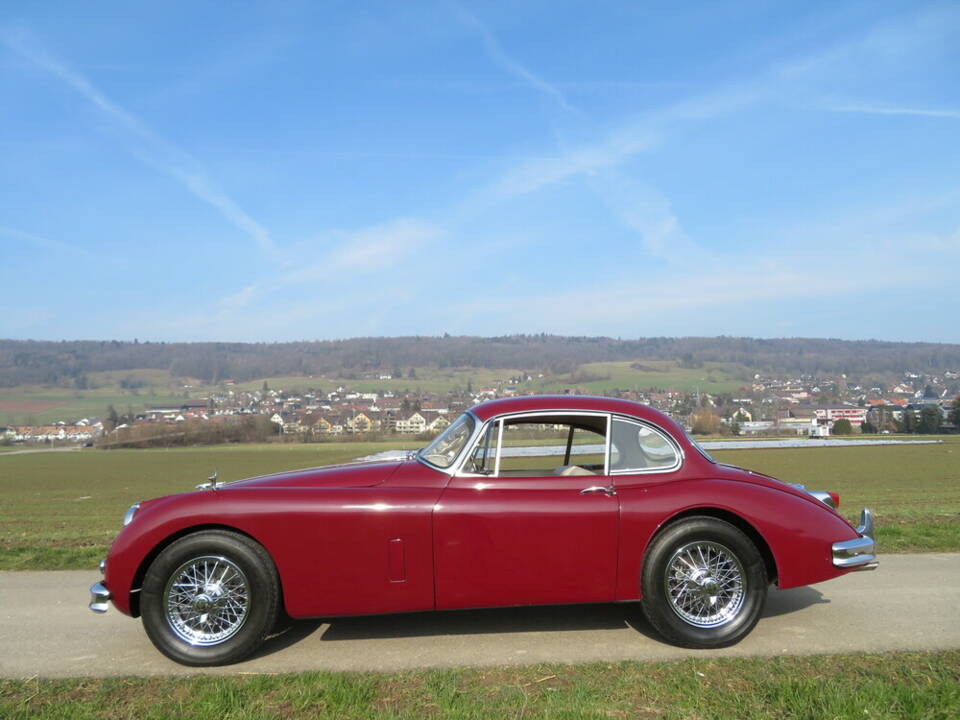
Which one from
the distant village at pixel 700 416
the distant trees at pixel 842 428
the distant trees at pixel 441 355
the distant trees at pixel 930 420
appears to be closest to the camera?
the distant village at pixel 700 416

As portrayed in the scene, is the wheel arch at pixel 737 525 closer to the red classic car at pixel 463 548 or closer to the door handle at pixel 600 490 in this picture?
the red classic car at pixel 463 548

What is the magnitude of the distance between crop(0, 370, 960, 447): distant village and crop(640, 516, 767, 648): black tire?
141 feet

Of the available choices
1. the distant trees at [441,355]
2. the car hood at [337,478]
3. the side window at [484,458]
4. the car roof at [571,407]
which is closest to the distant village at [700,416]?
the distant trees at [441,355]

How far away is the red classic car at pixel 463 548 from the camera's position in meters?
4.40

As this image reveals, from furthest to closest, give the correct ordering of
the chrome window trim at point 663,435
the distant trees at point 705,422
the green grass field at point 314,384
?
1. the green grass field at point 314,384
2. the distant trees at point 705,422
3. the chrome window trim at point 663,435

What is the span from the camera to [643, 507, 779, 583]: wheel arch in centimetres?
465

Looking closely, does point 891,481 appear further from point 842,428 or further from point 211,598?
point 842,428

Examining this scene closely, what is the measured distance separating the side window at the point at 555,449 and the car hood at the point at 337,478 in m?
0.76

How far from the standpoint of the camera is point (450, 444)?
500cm

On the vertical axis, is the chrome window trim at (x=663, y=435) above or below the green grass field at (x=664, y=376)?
above

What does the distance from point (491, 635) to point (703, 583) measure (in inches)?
53.1

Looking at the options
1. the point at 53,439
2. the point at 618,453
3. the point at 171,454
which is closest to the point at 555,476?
the point at 618,453

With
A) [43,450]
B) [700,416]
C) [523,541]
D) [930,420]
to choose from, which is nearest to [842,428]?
[930,420]

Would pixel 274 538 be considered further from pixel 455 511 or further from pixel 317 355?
pixel 317 355
